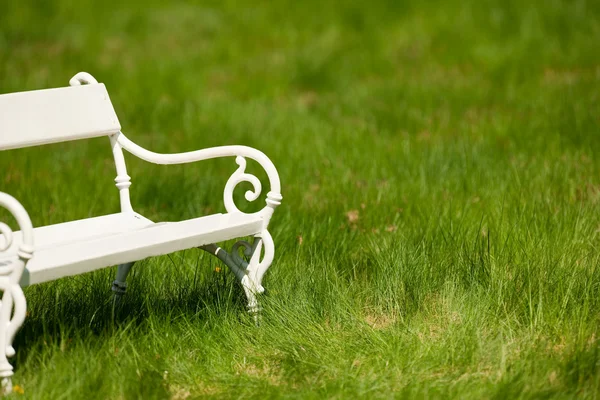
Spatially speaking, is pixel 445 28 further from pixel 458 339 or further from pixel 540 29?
pixel 458 339

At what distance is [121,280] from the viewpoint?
11.0 feet

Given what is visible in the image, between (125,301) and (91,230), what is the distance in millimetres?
323

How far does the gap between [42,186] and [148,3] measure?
5532 mm

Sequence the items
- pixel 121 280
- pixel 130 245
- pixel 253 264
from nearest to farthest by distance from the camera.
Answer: pixel 130 245 < pixel 253 264 < pixel 121 280

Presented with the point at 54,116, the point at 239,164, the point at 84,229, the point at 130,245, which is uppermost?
the point at 54,116

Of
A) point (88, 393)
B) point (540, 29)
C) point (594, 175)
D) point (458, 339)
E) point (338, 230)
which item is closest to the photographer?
point (88, 393)

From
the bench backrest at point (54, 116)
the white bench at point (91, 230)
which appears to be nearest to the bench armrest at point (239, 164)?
the white bench at point (91, 230)

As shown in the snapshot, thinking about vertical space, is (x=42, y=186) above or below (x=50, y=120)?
below

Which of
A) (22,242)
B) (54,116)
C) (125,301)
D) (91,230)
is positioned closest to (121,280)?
(125,301)

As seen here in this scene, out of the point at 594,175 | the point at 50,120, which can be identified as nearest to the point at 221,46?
the point at 594,175

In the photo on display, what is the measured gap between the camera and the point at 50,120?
3369mm

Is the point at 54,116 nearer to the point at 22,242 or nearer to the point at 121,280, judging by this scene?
the point at 121,280

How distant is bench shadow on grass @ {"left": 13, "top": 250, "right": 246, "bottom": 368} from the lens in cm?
311

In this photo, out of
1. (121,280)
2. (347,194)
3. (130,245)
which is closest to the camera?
(130,245)
